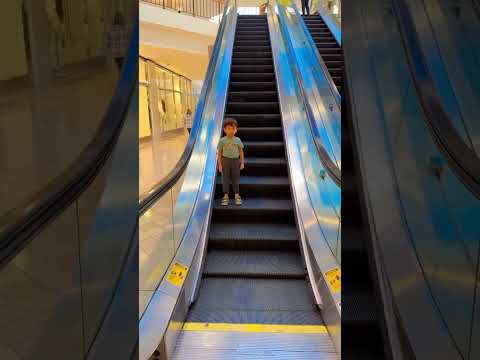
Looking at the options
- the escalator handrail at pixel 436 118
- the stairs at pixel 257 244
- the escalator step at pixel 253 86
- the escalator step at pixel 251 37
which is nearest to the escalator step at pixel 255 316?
the stairs at pixel 257 244

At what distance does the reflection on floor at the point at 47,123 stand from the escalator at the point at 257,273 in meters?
1.45

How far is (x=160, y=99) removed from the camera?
1438cm

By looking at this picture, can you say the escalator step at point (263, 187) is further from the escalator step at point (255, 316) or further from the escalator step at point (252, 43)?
the escalator step at point (252, 43)

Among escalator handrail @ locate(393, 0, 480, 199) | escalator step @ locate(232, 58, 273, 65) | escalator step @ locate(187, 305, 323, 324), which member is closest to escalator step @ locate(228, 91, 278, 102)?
escalator step @ locate(232, 58, 273, 65)

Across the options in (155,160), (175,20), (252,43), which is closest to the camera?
(252,43)

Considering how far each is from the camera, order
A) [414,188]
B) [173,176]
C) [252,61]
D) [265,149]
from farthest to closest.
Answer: [252,61] → [265,149] → [173,176] → [414,188]

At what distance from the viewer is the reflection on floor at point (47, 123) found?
173 centimetres

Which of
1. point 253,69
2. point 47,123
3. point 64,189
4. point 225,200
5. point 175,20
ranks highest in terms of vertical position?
point 175,20

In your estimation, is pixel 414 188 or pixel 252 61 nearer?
pixel 414 188

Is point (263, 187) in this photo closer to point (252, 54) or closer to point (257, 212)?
point (257, 212)

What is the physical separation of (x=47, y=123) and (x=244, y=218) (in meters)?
2.70

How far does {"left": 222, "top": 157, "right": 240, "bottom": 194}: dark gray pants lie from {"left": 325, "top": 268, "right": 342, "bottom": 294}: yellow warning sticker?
2032mm

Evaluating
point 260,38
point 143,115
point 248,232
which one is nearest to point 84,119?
point 248,232

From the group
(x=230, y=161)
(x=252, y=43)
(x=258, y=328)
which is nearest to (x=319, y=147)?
(x=230, y=161)
